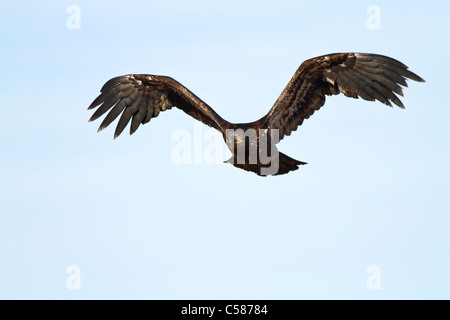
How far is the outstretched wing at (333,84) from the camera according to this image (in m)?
18.0

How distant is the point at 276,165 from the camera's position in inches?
729

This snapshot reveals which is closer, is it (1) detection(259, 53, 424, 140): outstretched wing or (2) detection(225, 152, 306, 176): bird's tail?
(1) detection(259, 53, 424, 140): outstretched wing

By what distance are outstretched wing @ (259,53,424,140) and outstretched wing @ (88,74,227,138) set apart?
1.60 meters

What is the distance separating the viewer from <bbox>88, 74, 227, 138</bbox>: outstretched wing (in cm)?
1964

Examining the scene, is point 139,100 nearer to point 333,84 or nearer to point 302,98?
point 302,98

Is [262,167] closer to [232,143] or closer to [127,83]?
[232,143]

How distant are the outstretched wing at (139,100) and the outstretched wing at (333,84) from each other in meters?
1.60

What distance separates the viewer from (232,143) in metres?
18.4

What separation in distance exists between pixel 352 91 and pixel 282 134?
1.55m

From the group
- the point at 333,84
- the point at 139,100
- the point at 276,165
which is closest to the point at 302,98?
the point at 333,84

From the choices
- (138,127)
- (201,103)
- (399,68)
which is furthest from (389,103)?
(138,127)

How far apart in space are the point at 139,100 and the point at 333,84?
13.3 feet

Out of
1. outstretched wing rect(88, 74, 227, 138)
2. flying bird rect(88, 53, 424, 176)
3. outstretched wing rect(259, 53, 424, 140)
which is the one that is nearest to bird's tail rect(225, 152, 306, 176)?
flying bird rect(88, 53, 424, 176)

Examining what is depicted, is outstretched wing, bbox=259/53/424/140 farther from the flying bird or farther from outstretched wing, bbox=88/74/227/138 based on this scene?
outstretched wing, bbox=88/74/227/138
